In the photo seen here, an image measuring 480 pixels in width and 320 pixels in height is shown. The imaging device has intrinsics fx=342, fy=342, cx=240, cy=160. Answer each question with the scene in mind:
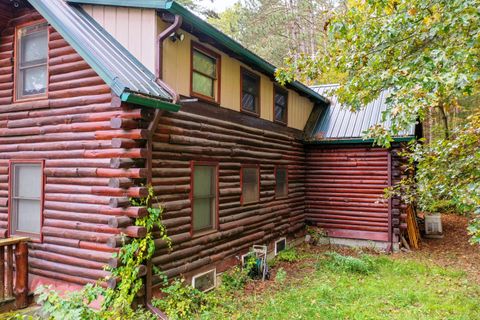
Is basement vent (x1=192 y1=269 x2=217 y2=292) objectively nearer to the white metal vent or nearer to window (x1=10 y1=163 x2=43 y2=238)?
window (x1=10 y1=163 x2=43 y2=238)

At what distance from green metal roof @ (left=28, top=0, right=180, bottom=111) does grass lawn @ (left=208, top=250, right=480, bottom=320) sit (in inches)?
154

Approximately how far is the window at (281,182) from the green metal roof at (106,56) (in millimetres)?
5905

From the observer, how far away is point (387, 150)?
11547 mm

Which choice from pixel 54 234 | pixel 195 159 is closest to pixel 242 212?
pixel 195 159

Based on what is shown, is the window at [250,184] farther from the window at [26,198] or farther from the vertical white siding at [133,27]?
the window at [26,198]

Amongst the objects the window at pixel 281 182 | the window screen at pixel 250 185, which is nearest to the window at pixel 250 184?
the window screen at pixel 250 185

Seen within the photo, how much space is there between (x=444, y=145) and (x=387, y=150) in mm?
5942

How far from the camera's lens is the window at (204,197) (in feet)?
24.3

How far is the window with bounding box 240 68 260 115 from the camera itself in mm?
9258

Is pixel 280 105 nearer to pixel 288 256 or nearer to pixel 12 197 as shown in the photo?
pixel 288 256

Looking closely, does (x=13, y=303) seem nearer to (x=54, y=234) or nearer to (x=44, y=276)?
(x=44, y=276)

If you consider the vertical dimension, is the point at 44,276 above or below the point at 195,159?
below

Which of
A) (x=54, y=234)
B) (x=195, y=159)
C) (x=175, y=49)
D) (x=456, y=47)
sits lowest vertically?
(x=54, y=234)

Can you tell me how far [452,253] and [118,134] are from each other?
36.3ft
